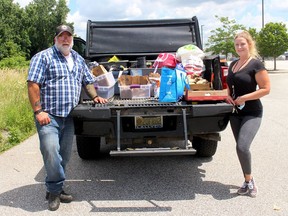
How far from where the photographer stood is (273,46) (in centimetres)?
3672

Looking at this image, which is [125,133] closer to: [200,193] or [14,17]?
[200,193]

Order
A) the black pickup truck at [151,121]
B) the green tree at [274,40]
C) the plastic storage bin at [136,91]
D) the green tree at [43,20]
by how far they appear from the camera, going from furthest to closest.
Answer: the green tree at [43,20]
the green tree at [274,40]
the plastic storage bin at [136,91]
the black pickup truck at [151,121]

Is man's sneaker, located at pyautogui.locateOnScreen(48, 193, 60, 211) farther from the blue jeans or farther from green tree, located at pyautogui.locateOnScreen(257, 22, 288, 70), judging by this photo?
green tree, located at pyautogui.locateOnScreen(257, 22, 288, 70)

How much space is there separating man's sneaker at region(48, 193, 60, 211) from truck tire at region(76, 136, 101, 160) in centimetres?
141

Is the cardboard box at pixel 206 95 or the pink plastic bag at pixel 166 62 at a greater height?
the pink plastic bag at pixel 166 62

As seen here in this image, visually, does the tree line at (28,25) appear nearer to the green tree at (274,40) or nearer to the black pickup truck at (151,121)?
the green tree at (274,40)

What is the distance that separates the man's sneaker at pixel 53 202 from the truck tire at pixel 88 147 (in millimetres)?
1412

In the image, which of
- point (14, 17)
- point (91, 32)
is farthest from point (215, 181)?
point (14, 17)

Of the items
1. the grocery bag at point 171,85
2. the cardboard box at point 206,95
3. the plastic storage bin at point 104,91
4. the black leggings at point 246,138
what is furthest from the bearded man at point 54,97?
the black leggings at point 246,138

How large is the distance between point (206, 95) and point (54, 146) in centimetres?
177

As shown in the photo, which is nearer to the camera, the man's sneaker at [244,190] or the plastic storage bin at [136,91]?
the man's sneaker at [244,190]

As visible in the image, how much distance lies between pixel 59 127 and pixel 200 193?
70.4 inches

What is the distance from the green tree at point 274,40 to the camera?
36500 mm

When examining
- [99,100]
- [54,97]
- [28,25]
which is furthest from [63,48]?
[28,25]
